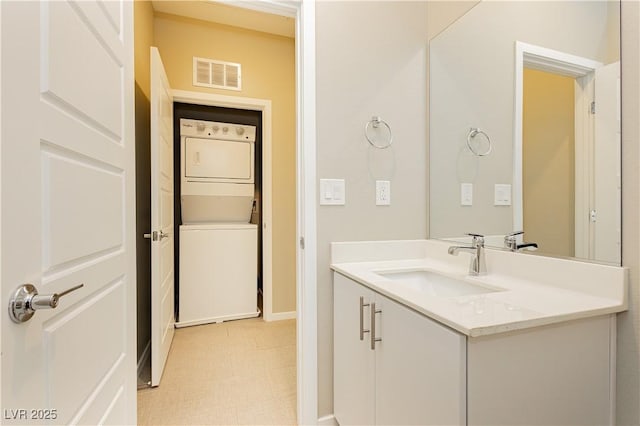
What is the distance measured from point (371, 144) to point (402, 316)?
92cm

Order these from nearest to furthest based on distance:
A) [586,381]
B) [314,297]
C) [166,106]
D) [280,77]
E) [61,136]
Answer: [61,136]
[586,381]
[314,297]
[166,106]
[280,77]

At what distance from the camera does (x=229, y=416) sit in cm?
159

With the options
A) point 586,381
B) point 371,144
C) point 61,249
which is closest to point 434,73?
point 371,144

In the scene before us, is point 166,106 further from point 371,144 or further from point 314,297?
point 314,297

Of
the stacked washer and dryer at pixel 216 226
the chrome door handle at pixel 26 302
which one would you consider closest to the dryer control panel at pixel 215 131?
the stacked washer and dryer at pixel 216 226

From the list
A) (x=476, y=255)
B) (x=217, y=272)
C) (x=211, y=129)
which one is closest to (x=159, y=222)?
(x=217, y=272)

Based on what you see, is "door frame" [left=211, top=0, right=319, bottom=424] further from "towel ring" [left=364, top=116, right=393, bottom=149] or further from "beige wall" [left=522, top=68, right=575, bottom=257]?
"beige wall" [left=522, top=68, right=575, bottom=257]

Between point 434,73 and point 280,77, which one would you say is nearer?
point 434,73

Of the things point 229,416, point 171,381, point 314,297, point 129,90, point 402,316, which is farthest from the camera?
point 171,381

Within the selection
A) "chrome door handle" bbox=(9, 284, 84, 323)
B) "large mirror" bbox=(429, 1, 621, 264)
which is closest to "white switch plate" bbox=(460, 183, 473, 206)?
"large mirror" bbox=(429, 1, 621, 264)

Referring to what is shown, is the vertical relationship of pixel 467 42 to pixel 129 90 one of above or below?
above

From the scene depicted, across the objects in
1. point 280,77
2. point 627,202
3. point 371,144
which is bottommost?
point 627,202

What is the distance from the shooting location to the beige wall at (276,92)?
2.79 m

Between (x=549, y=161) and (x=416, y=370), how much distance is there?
917 millimetres
